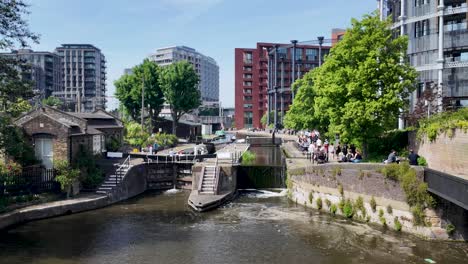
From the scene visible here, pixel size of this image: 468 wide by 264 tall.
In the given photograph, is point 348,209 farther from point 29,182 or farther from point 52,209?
point 29,182

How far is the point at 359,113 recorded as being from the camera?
94.7 ft

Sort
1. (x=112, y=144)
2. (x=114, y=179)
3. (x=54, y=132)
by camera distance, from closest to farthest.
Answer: (x=54, y=132) → (x=114, y=179) → (x=112, y=144)

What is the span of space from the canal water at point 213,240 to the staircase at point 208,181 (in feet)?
11.5

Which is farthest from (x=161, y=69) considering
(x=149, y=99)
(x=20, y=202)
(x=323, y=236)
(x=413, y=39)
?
(x=323, y=236)

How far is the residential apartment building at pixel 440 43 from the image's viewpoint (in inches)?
1752

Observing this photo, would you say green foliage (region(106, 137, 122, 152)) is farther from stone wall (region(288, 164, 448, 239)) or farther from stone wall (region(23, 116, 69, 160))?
stone wall (region(288, 164, 448, 239))

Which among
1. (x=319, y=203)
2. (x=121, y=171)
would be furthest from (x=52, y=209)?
(x=319, y=203)

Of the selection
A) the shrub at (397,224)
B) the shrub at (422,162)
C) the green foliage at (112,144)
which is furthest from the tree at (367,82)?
the green foliage at (112,144)

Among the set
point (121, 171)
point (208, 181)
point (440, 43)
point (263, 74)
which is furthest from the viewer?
point (263, 74)

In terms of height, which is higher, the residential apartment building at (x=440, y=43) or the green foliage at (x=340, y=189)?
the residential apartment building at (x=440, y=43)

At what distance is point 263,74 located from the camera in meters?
140

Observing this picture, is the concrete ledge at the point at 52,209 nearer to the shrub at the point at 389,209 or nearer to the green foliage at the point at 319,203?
the green foliage at the point at 319,203

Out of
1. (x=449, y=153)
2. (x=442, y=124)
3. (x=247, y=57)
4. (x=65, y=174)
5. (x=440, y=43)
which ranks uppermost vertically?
(x=247, y=57)

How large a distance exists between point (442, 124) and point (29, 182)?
1075 inches
